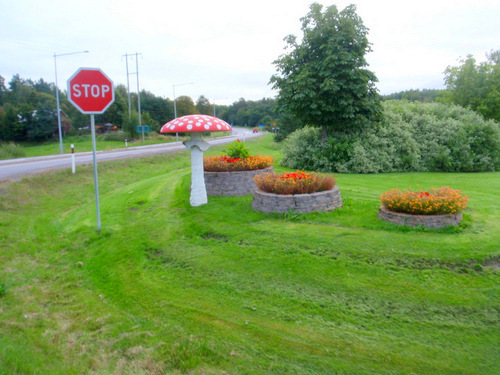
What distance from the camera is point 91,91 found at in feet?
29.1

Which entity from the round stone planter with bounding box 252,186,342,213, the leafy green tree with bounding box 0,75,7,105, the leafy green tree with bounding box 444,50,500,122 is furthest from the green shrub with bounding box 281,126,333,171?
the leafy green tree with bounding box 0,75,7,105

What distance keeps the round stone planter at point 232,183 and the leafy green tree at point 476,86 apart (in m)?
25.7

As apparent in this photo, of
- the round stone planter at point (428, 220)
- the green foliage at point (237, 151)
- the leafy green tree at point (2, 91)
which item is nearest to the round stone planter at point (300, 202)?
the round stone planter at point (428, 220)

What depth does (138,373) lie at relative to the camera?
406 cm

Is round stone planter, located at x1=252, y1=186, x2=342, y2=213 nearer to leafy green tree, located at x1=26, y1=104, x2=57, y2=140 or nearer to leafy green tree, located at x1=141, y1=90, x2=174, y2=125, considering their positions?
leafy green tree, located at x1=26, y1=104, x2=57, y2=140

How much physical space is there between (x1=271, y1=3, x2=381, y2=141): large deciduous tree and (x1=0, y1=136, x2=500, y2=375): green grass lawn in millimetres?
8464

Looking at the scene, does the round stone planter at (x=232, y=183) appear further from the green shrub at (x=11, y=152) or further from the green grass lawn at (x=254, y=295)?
the green shrub at (x=11, y=152)

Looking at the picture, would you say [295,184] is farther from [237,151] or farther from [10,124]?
[10,124]

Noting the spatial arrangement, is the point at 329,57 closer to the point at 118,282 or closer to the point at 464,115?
the point at 464,115

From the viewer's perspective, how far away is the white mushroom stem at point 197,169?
9656mm

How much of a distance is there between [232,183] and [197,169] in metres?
1.25

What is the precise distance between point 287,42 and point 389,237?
14.2 meters

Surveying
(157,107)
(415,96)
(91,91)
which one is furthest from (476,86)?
(157,107)

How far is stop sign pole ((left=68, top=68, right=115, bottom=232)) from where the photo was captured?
862 cm
